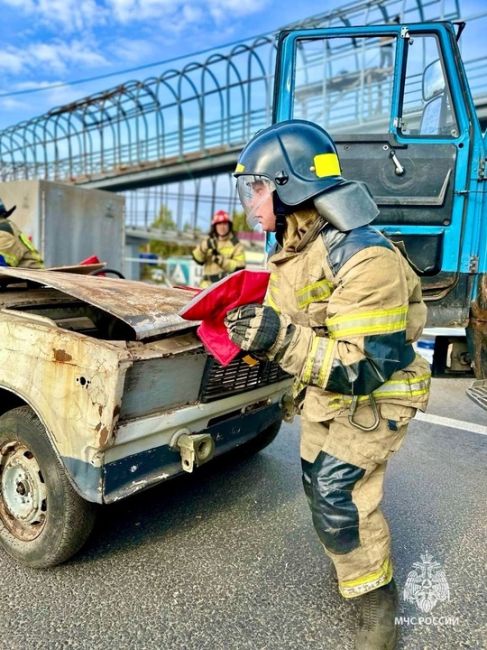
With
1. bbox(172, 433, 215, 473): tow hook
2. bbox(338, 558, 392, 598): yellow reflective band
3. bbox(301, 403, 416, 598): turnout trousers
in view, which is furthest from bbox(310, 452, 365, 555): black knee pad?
bbox(172, 433, 215, 473): tow hook

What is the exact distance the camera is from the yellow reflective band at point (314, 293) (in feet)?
5.90

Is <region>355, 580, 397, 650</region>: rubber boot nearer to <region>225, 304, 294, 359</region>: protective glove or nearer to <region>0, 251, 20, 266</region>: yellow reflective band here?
<region>225, 304, 294, 359</region>: protective glove

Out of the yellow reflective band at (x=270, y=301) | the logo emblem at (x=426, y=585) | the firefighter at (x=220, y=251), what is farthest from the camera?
the firefighter at (x=220, y=251)

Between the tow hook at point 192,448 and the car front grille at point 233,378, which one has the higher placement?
the car front grille at point 233,378

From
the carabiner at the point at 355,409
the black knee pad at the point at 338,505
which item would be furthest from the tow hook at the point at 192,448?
the carabiner at the point at 355,409

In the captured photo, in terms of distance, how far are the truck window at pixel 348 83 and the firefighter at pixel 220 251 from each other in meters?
2.31

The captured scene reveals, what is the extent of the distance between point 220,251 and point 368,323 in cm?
570

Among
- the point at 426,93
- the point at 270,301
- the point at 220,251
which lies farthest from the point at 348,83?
the point at 270,301

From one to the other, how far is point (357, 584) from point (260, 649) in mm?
442

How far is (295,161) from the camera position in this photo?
73.8 inches

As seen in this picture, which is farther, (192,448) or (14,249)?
(14,249)

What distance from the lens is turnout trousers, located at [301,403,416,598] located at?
1786mm

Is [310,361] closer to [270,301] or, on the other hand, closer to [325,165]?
[270,301]

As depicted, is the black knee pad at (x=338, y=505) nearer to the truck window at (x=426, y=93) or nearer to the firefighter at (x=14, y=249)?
the truck window at (x=426, y=93)
